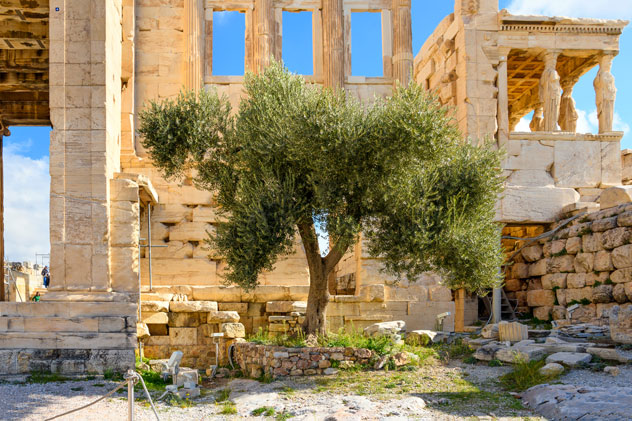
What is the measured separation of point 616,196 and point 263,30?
1022cm

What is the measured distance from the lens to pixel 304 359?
11.2 meters

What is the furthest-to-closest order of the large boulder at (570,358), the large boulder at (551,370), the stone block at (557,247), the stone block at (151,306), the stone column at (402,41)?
the stone column at (402,41) < the stone block at (557,247) < the stone block at (151,306) < the large boulder at (570,358) < the large boulder at (551,370)

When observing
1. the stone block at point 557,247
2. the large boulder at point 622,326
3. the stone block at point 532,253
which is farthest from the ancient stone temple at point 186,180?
the large boulder at point 622,326

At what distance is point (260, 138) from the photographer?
1149 cm

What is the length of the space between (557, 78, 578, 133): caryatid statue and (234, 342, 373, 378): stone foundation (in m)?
12.1

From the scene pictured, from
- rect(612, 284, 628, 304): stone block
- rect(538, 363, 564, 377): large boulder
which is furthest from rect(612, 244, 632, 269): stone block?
rect(538, 363, 564, 377): large boulder

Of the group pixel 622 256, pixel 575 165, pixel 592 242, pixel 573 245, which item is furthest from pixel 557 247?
pixel 575 165

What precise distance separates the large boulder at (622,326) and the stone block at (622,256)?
2.89 m

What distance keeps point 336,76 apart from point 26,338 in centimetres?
1058

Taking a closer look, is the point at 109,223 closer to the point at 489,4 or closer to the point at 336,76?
the point at 336,76

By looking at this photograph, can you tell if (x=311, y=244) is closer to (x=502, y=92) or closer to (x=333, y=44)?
(x=333, y=44)

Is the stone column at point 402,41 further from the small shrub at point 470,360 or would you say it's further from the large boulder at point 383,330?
the small shrub at point 470,360

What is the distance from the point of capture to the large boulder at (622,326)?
11195 mm

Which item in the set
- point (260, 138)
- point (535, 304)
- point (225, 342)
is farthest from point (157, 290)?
point (535, 304)
